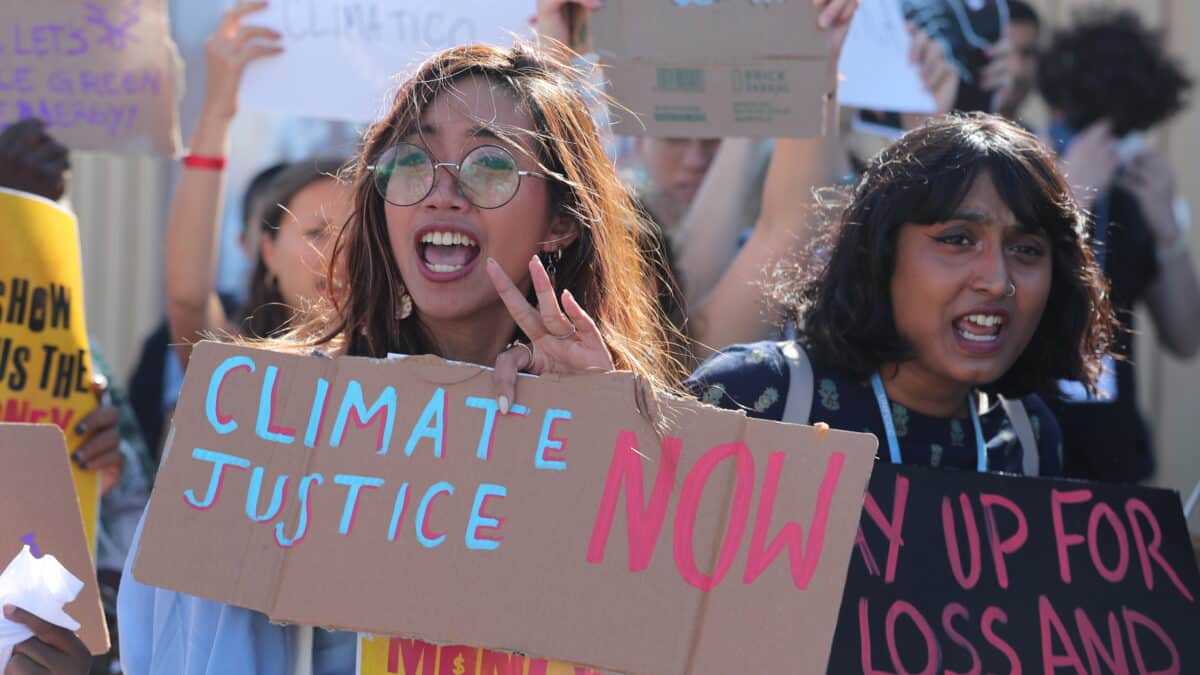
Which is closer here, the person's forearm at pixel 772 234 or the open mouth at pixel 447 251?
the open mouth at pixel 447 251

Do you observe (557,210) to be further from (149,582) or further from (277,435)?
(149,582)

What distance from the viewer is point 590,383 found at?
2.09 metres

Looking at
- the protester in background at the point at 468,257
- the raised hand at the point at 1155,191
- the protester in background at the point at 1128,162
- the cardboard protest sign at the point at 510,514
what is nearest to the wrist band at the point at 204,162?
the protester in background at the point at 468,257

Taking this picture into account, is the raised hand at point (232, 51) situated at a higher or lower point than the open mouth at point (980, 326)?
higher

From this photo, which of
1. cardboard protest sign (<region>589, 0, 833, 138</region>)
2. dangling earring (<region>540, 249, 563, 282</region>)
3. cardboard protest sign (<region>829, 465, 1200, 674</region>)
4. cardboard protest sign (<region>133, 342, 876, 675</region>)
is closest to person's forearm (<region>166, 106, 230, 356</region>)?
cardboard protest sign (<region>589, 0, 833, 138</region>)

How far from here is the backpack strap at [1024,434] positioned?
2.88 metres

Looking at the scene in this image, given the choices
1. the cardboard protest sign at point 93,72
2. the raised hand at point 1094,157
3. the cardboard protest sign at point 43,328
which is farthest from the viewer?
the raised hand at point 1094,157

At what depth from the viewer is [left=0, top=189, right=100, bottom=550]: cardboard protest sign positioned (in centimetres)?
297

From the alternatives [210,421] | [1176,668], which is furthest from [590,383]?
[1176,668]

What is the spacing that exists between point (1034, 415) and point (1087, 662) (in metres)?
0.67

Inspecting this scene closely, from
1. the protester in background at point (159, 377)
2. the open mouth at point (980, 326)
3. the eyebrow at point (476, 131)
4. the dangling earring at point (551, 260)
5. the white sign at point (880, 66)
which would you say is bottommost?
the protester in background at point (159, 377)

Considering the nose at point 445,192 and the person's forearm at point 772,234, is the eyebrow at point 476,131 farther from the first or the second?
the person's forearm at point 772,234

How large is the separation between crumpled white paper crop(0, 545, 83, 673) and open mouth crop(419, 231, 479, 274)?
0.66 metres

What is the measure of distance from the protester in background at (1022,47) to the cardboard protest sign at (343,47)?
1754 mm
